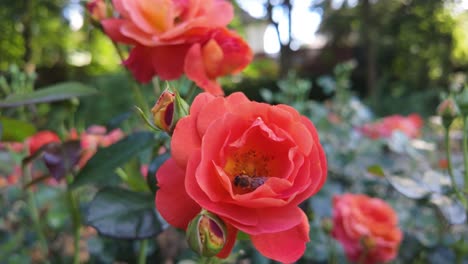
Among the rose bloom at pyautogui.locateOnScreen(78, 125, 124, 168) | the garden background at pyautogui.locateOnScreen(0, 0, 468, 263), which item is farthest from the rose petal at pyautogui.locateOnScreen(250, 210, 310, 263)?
the rose bloom at pyautogui.locateOnScreen(78, 125, 124, 168)

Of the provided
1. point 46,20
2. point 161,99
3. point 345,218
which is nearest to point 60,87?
point 161,99

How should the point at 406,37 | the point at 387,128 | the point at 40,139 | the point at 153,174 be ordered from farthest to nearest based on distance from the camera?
1. the point at 406,37
2. the point at 387,128
3. the point at 40,139
4. the point at 153,174

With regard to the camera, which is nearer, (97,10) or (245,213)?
(245,213)

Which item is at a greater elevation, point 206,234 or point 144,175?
point 206,234

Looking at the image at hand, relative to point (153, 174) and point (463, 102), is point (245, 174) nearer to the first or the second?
point (153, 174)

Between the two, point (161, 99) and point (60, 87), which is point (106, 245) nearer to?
point (60, 87)

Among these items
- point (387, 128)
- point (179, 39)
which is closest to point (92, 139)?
point (179, 39)

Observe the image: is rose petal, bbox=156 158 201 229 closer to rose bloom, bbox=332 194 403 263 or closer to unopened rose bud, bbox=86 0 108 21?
unopened rose bud, bbox=86 0 108 21
